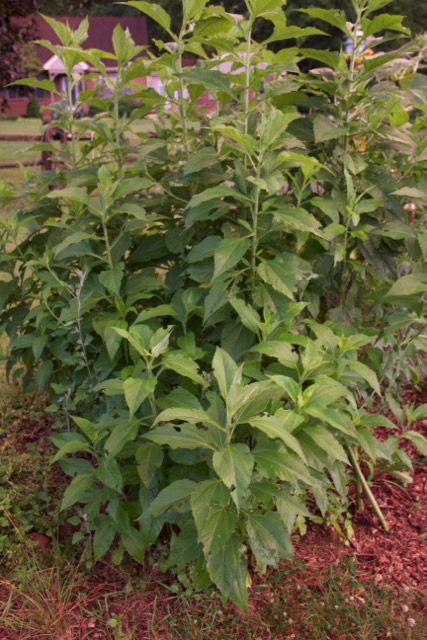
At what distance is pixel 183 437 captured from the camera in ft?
6.32

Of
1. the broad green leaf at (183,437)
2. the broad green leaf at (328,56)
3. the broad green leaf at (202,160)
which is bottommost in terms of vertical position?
the broad green leaf at (183,437)

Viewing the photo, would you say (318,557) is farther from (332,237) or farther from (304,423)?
(332,237)

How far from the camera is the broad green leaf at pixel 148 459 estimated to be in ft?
7.03

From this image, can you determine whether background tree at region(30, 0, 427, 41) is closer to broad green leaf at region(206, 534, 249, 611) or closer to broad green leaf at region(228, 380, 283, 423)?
broad green leaf at region(228, 380, 283, 423)

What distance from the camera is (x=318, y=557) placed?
2.62 metres

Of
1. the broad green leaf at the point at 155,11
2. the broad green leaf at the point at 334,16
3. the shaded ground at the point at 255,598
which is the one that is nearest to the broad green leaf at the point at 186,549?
the shaded ground at the point at 255,598

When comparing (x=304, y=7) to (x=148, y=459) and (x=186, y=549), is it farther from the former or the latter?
(x=186, y=549)

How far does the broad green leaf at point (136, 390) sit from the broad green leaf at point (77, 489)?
0.46m

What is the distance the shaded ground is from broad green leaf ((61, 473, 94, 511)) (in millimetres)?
327

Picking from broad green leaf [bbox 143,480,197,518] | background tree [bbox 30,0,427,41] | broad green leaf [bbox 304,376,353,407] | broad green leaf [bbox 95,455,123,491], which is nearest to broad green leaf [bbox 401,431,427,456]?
broad green leaf [bbox 304,376,353,407]

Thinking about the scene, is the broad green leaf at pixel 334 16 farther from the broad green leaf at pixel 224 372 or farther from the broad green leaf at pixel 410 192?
the broad green leaf at pixel 224 372

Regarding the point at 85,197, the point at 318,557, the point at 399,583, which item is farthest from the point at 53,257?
the point at 399,583

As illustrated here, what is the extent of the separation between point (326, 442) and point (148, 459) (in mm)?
582

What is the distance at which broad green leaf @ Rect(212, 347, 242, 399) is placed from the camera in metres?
1.90
